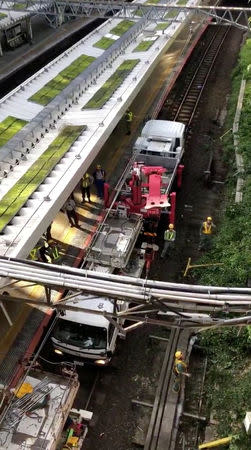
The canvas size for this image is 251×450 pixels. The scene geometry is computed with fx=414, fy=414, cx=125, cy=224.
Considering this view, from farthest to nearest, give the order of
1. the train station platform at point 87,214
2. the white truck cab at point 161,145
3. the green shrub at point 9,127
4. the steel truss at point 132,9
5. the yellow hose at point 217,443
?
the steel truss at point 132,9 < the white truck cab at point 161,145 < the green shrub at point 9,127 < the train station platform at point 87,214 < the yellow hose at point 217,443

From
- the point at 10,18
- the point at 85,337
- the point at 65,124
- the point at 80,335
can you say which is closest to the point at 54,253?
the point at 80,335

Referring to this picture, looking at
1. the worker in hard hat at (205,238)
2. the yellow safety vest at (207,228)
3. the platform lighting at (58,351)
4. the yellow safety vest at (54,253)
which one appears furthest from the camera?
the worker in hard hat at (205,238)

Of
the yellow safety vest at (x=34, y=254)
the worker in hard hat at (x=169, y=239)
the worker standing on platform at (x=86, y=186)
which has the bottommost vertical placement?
the yellow safety vest at (x=34, y=254)

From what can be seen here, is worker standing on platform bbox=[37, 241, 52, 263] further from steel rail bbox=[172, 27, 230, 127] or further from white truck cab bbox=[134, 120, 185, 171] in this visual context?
steel rail bbox=[172, 27, 230, 127]

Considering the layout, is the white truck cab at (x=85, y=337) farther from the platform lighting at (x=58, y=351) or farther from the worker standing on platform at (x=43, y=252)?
the worker standing on platform at (x=43, y=252)

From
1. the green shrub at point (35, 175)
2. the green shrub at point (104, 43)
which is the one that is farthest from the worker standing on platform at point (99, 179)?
the green shrub at point (104, 43)

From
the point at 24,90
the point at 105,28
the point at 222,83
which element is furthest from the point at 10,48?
the point at 222,83

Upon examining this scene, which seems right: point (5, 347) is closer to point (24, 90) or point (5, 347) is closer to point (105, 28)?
point (24, 90)

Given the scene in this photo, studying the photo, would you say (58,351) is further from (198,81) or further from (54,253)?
(198,81)
